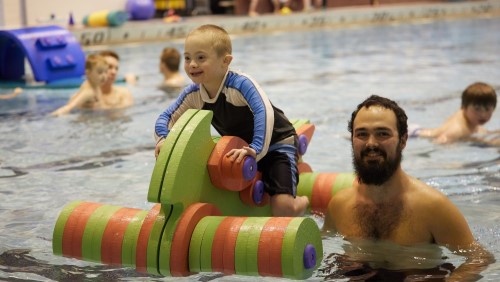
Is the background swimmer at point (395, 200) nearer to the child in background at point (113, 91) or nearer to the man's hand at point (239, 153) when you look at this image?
the man's hand at point (239, 153)

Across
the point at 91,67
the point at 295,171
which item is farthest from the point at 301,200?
the point at 91,67

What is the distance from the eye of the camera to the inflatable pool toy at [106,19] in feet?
53.8

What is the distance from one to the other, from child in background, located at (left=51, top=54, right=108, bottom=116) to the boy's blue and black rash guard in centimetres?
414

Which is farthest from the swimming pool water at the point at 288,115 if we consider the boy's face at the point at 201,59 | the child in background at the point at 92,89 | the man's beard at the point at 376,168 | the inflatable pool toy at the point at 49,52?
the boy's face at the point at 201,59

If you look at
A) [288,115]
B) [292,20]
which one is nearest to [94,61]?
[288,115]

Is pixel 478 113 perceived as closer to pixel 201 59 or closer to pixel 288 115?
pixel 288 115

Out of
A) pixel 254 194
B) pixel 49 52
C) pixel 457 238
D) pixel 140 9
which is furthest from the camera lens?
pixel 140 9

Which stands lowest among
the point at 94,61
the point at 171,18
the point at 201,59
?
the point at 94,61

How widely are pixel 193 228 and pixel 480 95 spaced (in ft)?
12.4

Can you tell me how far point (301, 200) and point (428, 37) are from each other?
1324 centimetres

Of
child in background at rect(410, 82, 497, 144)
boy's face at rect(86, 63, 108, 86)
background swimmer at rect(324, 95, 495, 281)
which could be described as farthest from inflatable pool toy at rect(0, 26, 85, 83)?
background swimmer at rect(324, 95, 495, 281)

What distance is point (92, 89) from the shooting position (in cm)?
849

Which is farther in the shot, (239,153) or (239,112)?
(239,112)

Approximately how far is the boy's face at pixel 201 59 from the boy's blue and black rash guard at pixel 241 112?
120mm
